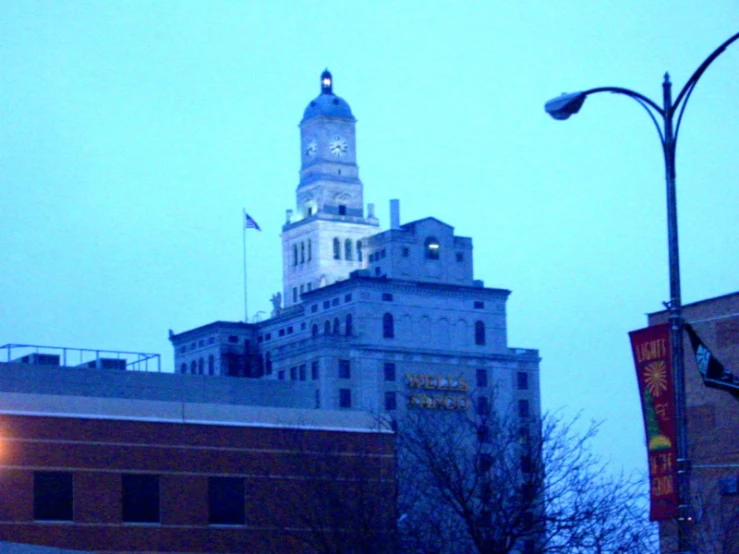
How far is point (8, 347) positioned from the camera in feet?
170

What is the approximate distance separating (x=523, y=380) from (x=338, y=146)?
41.2 metres

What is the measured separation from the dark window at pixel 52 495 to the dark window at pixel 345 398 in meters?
97.8

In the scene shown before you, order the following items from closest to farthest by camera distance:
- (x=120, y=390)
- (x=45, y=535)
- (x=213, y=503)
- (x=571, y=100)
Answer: (x=571, y=100) < (x=45, y=535) < (x=213, y=503) < (x=120, y=390)

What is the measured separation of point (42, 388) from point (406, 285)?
4054 inches

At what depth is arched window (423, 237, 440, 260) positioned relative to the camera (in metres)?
155

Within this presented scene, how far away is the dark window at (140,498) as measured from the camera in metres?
45.9

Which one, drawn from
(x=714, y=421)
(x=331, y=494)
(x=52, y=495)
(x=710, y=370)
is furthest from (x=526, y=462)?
(x=52, y=495)

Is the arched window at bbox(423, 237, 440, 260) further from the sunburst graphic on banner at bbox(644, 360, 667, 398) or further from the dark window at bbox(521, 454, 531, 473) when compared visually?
the sunburst graphic on banner at bbox(644, 360, 667, 398)

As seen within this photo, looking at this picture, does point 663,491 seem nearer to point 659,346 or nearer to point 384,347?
point 659,346

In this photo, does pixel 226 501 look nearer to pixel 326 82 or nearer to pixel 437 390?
pixel 437 390

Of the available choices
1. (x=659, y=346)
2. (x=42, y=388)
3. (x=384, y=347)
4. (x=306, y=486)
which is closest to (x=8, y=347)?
(x=42, y=388)

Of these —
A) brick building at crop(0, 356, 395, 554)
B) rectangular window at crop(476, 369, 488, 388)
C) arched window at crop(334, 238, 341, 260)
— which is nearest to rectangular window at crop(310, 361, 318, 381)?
rectangular window at crop(476, 369, 488, 388)

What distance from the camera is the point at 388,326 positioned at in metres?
150

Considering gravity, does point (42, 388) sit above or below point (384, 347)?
Answer: below
